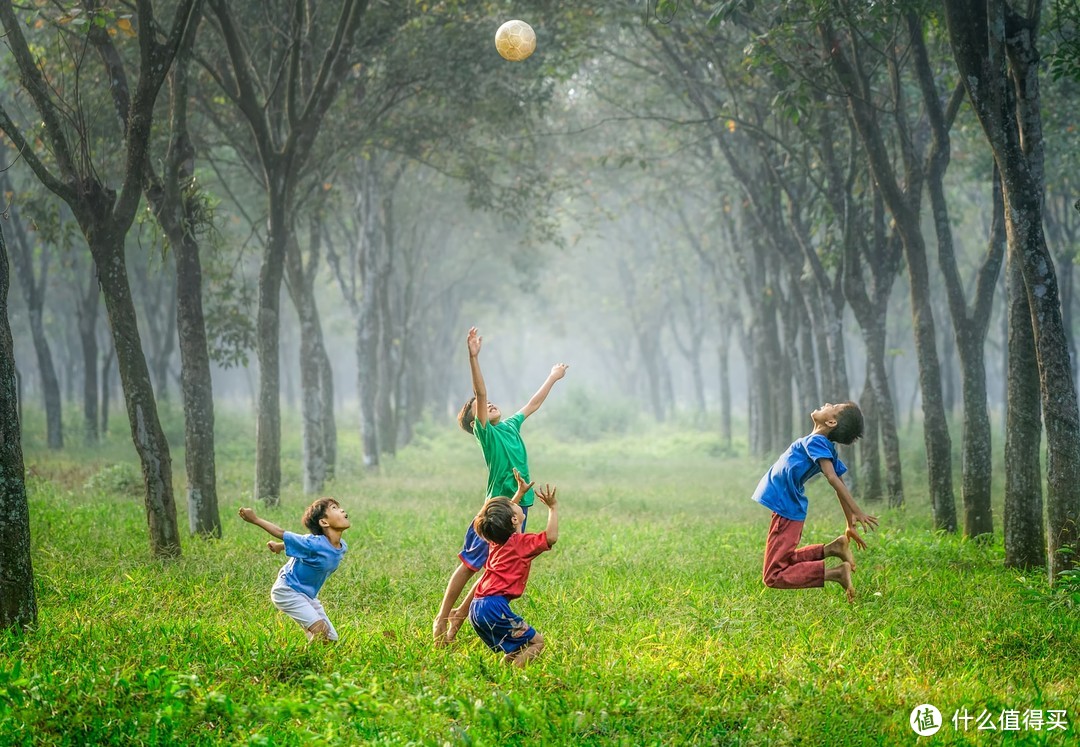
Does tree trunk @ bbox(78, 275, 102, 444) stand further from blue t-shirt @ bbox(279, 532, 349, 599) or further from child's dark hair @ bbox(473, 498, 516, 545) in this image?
child's dark hair @ bbox(473, 498, 516, 545)

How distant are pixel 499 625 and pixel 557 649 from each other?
723 mm

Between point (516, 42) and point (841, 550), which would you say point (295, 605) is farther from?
point (516, 42)

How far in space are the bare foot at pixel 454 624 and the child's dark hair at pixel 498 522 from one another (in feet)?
2.70

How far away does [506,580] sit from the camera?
5723mm

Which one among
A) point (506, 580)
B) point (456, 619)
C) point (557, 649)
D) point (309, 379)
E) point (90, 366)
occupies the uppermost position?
point (90, 366)

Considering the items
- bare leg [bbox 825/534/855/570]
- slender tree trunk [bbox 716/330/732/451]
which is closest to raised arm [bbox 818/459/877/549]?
bare leg [bbox 825/534/855/570]

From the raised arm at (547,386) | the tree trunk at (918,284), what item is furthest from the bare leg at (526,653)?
the tree trunk at (918,284)

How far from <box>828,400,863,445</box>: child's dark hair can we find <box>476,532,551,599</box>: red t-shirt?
9.19 ft

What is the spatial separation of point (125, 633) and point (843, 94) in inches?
357

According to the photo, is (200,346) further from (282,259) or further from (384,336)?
(384,336)

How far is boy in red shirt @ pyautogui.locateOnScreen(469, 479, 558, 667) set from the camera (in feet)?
18.5

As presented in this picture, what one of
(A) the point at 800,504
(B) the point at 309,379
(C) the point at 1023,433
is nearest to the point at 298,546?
(A) the point at 800,504

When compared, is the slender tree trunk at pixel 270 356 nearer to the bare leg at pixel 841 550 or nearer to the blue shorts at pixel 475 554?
the blue shorts at pixel 475 554

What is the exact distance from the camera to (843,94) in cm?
1063
